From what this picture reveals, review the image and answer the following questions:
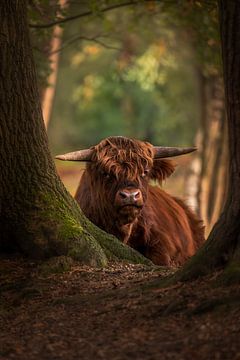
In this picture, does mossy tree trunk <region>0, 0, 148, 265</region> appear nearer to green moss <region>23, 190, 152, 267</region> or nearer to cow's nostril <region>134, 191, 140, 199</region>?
green moss <region>23, 190, 152, 267</region>

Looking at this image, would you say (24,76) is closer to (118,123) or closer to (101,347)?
(101,347)

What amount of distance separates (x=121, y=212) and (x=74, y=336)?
12.7 feet

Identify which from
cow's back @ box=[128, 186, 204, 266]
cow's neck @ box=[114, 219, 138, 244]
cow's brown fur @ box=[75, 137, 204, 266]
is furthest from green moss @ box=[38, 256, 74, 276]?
cow's back @ box=[128, 186, 204, 266]

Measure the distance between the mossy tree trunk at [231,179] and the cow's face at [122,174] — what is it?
3294 millimetres

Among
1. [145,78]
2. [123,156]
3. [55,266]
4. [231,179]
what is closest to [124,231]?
[123,156]

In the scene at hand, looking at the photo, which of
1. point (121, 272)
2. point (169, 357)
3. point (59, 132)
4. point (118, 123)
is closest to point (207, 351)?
point (169, 357)

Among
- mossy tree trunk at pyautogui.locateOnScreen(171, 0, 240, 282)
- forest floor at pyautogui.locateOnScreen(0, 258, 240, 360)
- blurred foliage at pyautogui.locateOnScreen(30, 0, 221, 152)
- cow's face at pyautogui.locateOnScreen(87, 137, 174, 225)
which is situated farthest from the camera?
blurred foliage at pyautogui.locateOnScreen(30, 0, 221, 152)

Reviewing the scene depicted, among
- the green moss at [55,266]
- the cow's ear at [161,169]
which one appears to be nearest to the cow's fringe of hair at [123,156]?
A: the cow's ear at [161,169]

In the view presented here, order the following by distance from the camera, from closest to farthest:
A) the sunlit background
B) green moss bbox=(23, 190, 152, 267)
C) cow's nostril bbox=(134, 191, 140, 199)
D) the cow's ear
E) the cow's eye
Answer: green moss bbox=(23, 190, 152, 267) → cow's nostril bbox=(134, 191, 140, 199) → the cow's eye → the cow's ear → the sunlit background

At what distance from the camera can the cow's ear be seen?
10.5 metres

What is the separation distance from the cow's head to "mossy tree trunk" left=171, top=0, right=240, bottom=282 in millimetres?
3294

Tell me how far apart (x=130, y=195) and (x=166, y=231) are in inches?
→ 62.4

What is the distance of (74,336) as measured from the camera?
575cm

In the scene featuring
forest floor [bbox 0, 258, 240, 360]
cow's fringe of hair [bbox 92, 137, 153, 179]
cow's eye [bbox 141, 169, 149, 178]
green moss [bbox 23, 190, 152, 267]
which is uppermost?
cow's fringe of hair [bbox 92, 137, 153, 179]
